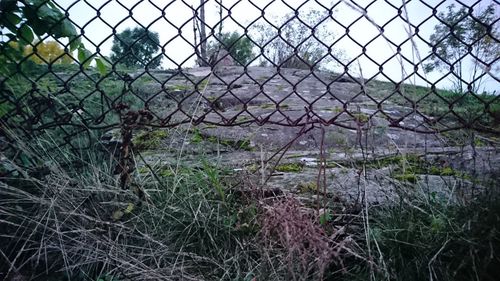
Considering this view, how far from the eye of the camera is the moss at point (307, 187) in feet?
5.62

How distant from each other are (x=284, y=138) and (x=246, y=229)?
4.14ft

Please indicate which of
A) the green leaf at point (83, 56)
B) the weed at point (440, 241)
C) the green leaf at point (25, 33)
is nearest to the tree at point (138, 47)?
the green leaf at point (83, 56)

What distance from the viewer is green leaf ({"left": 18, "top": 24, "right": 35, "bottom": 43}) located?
5.90 feet

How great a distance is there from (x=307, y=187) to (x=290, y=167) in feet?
0.98

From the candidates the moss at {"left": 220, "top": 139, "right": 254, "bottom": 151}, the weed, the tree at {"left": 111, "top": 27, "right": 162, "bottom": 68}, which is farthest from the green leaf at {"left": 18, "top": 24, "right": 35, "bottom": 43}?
the weed

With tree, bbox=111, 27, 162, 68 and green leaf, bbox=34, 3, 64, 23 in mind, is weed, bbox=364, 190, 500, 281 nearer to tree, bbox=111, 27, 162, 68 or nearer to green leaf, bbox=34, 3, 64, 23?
tree, bbox=111, 27, 162, 68

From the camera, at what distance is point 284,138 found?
2.68 metres

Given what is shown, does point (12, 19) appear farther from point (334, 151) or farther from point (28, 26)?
point (334, 151)

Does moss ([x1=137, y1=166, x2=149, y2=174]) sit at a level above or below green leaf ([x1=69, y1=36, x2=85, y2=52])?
below

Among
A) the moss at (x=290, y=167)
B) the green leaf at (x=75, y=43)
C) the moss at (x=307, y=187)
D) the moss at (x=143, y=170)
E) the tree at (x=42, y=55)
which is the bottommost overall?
the moss at (x=143, y=170)

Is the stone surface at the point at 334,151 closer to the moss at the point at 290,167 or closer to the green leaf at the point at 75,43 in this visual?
the moss at the point at 290,167

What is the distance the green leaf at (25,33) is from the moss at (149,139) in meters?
0.81

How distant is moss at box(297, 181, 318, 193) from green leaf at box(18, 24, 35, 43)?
1.33 m

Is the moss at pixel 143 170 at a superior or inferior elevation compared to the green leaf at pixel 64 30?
inferior
